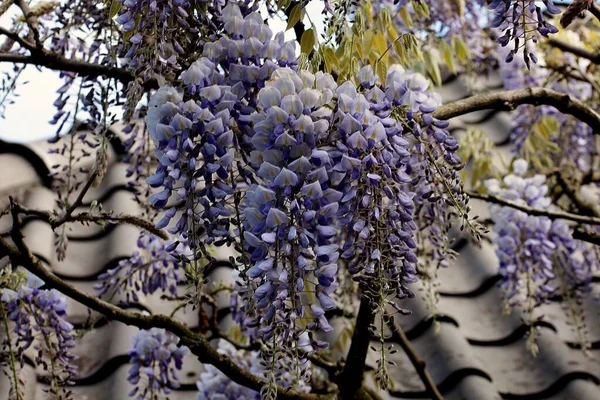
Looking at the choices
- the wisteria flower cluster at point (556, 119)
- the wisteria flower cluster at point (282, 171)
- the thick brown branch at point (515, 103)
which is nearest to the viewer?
the wisteria flower cluster at point (282, 171)

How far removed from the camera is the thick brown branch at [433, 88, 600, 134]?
54.0 inches

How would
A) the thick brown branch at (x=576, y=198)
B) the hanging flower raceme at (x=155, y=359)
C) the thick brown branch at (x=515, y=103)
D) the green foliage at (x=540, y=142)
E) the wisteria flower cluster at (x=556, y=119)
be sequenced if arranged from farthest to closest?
the wisteria flower cluster at (x=556, y=119)
the green foliage at (x=540, y=142)
the thick brown branch at (x=576, y=198)
the hanging flower raceme at (x=155, y=359)
the thick brown branch at (x=515, y=103)

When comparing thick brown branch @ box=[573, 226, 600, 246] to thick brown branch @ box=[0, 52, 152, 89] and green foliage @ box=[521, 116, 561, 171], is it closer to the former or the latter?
thick brown branch @ box=[0, 52, 152, 89]

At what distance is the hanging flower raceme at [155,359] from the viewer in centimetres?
197

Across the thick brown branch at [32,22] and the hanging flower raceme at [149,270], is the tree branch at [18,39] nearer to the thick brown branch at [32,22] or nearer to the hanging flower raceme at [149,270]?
the thick brown branch at [32,22]

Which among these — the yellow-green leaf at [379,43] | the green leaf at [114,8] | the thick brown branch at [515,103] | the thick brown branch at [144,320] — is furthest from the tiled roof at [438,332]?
the green leaf at [114,8]

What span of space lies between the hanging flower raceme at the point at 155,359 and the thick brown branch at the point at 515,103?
0.92 m

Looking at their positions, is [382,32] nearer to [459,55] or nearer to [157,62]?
[157,62]

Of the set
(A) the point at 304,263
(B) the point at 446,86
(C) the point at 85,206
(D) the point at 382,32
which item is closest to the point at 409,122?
(A) the point at 304,263

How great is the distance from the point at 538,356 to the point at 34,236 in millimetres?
1494

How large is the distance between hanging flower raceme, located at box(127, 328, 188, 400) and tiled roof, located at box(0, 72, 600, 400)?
0.16m

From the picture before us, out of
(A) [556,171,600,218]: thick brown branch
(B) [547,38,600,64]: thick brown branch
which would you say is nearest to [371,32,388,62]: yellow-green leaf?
(B) [547,38,600,64]: thick brown branch

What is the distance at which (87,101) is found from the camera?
1.56 m

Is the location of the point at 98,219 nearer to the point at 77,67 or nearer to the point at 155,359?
the point at 77,67
